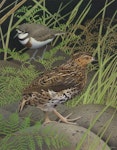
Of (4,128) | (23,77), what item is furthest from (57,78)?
(23,77)

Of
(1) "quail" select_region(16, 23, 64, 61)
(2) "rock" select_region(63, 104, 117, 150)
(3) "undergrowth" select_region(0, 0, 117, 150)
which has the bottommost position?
(2) "rock" select_region(63, 104, 117, 150)

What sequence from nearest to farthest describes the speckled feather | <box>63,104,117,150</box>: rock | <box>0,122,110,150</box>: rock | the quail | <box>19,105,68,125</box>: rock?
<box>0,122,110,150</box>: rock → the speckled feather → <box>63,104,117,150</box>: rock → <box>19,105,68,125</box>: rock → the quail

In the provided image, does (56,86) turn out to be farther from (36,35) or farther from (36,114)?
(36,35)

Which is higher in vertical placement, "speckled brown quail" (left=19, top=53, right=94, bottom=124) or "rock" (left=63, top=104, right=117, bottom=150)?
"speckled brown quail" (left=19, top=53, right=94, bottom=124)

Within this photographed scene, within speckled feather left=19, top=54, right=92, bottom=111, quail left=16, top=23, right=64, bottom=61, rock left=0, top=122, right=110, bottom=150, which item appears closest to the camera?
rock left=0, top=122, right=110, bottom=150

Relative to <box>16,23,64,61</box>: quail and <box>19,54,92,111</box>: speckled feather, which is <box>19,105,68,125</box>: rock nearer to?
<box>19,54,92,111</box>: speckled feather

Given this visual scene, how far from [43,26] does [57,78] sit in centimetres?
235

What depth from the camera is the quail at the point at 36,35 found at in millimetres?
6680

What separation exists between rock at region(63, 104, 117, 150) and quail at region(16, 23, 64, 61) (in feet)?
6.22

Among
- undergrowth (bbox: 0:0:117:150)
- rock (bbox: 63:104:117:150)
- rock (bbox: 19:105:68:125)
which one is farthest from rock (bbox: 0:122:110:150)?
rock (bbox: 19:105:68:125)

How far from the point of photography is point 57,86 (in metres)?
4.38

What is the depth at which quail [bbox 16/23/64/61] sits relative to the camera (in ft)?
21.9

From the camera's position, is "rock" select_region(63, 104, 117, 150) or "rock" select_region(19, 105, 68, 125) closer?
"rock" select_region(63, 104, 117, 150)

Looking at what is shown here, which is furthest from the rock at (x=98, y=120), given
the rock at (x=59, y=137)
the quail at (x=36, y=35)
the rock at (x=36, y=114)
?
the quail at (x=36, y=35)
